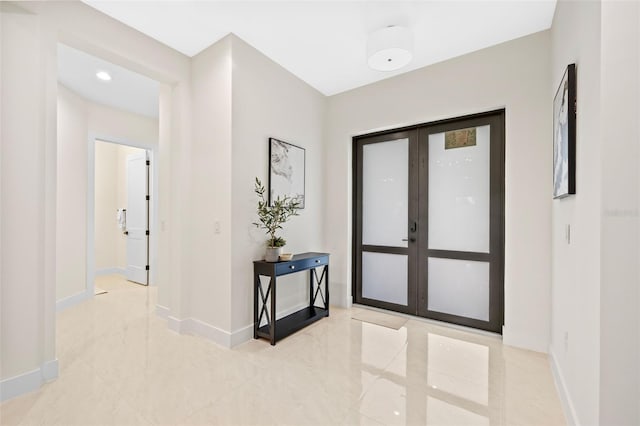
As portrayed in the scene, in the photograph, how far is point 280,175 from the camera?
3.15 metres

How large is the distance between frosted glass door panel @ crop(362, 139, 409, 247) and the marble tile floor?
44.8 inches

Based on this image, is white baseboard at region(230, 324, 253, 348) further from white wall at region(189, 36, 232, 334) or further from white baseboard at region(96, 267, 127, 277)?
white baseboard at region(96, 267, 127, 277)

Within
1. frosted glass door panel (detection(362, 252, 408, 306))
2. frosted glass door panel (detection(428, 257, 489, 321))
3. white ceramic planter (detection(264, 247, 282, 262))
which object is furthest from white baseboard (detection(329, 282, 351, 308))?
white ceramic planter (detection(264, 247, 282, 262))

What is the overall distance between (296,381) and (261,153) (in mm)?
2056

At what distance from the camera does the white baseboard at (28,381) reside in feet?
5.99

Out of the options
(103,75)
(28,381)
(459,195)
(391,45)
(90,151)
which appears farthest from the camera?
(90,151)

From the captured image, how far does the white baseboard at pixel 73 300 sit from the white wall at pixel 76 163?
43 millimetres

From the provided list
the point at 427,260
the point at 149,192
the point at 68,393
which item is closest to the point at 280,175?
the point at 427,260

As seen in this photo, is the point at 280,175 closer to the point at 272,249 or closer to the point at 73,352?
the point at 272,249

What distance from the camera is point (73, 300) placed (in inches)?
147

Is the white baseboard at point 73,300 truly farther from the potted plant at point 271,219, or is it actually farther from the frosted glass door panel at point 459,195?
the frosted glass door panel at point 459,195

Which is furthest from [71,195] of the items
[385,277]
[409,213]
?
[409,213]

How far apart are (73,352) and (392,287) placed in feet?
10.5

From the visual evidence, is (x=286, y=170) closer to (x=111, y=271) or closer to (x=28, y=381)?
(x=28, y=381)
